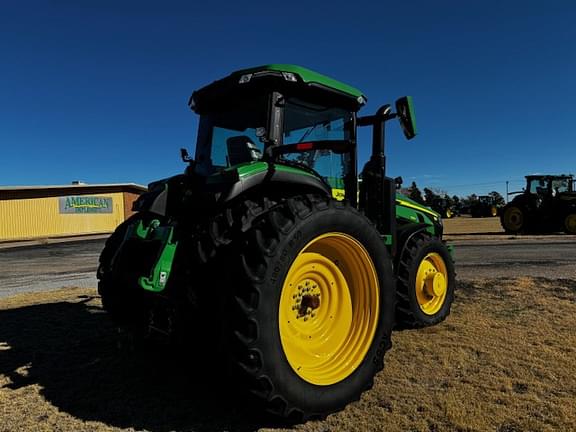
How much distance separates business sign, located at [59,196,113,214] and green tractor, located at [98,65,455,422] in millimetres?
32226

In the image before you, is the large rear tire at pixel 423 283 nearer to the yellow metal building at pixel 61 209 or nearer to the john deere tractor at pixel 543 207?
the john deere tractor at pixel 543 207

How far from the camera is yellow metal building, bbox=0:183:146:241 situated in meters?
29.7

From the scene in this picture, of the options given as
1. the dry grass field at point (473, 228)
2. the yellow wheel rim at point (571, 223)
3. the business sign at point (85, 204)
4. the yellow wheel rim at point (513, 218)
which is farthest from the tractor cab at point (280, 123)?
the business sign at point (85, 204)

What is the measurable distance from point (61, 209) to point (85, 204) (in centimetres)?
180

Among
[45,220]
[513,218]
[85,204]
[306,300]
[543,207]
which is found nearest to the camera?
[306,300]

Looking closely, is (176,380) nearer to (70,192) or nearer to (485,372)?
(485,372)

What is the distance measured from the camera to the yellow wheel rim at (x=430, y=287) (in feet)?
16.6

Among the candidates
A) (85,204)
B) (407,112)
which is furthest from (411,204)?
(85,204)

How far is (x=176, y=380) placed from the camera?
11.6 feet

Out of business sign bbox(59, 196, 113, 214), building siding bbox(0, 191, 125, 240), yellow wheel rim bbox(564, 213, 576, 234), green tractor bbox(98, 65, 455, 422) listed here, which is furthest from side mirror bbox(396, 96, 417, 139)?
business sign bbox(59, 196, 113, 214)

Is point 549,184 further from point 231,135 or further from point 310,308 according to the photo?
point 310,308

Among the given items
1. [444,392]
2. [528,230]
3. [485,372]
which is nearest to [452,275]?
[485,372]

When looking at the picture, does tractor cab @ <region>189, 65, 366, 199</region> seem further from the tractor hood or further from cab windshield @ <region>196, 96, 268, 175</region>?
the tractor hood

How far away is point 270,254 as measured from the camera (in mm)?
2627
